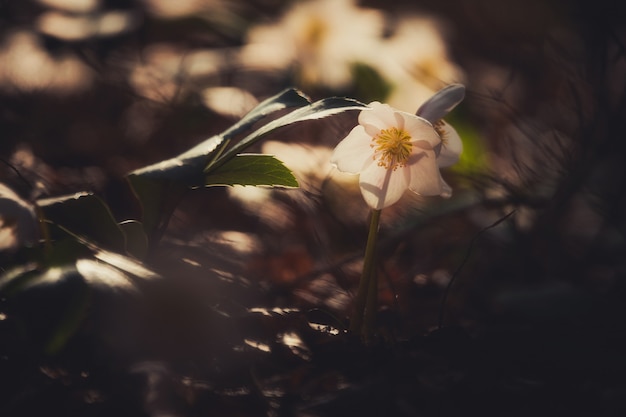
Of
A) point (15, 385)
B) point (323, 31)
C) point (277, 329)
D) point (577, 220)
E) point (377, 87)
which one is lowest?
point (15, 385)

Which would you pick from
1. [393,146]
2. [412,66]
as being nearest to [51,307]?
[393,146]

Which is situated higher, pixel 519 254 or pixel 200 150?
pixel 519 254

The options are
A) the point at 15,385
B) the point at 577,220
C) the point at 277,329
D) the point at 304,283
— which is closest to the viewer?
the point at 15,385

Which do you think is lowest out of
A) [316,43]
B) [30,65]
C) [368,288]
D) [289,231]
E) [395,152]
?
[368,288]

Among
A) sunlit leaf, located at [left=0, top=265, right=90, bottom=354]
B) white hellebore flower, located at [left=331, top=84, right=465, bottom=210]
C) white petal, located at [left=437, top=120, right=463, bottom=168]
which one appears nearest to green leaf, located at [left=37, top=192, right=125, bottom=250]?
sunlit leaf, located at [left=0, top=265, right=90, bottom=354]

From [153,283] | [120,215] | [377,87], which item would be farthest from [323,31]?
[153,283]

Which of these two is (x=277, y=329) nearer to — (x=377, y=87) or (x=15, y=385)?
(x=15, y=385)

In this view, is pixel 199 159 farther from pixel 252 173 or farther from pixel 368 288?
pixel 368 288

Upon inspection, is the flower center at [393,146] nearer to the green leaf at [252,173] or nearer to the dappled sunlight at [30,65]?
the green leaf at [252,173]
